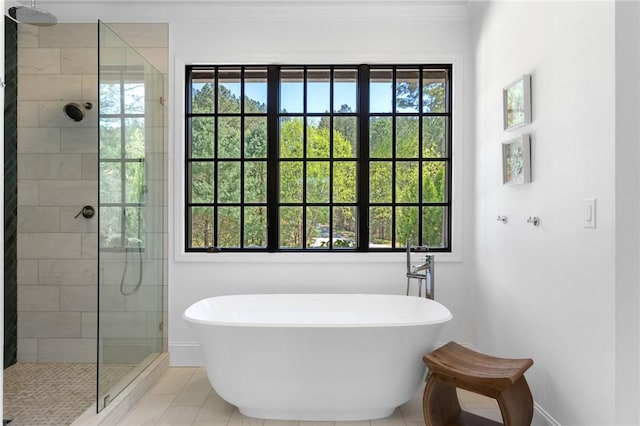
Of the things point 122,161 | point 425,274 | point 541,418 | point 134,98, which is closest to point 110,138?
point 122,161

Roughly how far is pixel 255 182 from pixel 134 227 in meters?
0.99

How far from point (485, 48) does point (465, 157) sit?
787 mm

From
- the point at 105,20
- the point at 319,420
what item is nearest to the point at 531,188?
the point at 319,420

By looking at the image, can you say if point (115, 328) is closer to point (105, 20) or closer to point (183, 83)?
point (183, 83)

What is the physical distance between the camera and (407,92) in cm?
351

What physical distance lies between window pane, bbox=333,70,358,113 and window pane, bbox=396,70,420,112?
1.11 ft

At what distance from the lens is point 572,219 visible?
202 centimetres

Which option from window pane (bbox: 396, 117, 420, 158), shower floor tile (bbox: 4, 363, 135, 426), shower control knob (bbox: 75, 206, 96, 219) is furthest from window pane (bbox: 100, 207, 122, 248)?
window pane (bbox: 396, 117, 420, 158)

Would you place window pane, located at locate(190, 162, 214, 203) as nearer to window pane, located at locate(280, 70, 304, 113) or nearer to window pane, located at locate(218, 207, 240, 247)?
window pane, located at locate(218, 207, 240, 247)

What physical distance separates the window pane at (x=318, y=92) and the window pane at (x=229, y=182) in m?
0.75

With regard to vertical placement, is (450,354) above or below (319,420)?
above

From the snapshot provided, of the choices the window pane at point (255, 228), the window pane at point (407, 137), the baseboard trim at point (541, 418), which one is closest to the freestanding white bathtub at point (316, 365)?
the baseboard trim at point (541, 418)

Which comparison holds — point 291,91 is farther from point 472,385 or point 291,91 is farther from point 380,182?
point 472,385

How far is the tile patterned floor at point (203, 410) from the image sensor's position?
251 centimetres
